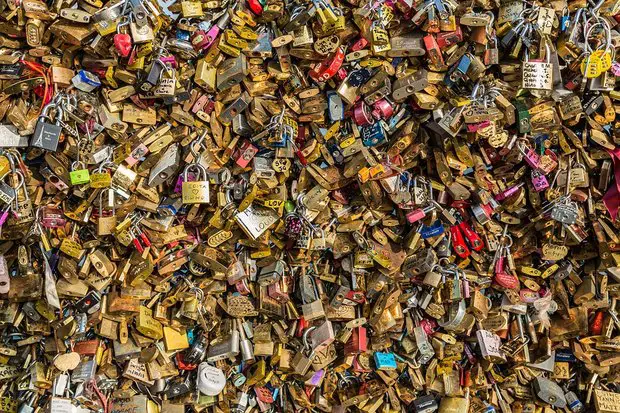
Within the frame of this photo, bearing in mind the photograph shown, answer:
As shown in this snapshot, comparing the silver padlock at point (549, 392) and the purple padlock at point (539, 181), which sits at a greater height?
the purple padlock at point (539, 181)

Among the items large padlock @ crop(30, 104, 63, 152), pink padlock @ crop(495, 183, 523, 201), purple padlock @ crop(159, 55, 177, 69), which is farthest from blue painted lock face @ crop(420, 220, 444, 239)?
large padlock @ crop(30, 104, 63, 152)

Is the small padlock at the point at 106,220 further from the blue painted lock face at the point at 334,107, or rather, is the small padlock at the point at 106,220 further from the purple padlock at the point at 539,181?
the purple padlock at the point at 539,181

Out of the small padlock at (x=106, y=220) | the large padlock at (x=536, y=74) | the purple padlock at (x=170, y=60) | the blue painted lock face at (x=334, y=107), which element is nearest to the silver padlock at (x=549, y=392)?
the large padlock at (x=536, y=74)

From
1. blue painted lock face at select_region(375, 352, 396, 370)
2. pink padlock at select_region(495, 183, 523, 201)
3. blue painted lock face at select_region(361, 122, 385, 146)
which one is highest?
blue painted lock face at select_region(361, 122, 385, 146)

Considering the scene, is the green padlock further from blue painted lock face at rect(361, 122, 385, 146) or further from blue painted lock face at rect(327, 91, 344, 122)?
blue painted lock face at rect(361, 122, 385, 146)

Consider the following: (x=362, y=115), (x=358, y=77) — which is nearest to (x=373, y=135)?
(x=362, y=115)

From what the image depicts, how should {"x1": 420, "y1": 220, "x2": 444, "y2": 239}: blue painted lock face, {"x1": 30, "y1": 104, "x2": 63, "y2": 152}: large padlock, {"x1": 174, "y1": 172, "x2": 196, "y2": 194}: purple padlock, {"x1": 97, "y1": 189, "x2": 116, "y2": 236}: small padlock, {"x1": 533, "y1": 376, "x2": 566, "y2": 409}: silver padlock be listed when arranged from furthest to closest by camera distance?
{"x1": 533, "y1": 376, "x2": 566, "y2": 409}: silver padlock < {"x1": 420, "y1": 220, "x2": 444, "y2": 239}: blue painted lock face < {"x1": 174, "y1": 172, "x2": 196, "y2": 194}: purple padlock < {"x1": 97, "y1": 189, "x2": 116, "y2": 236}: small padlock < {"x1": 30, "y1": 104, "x2": 63, "y2": 152}: large padlock

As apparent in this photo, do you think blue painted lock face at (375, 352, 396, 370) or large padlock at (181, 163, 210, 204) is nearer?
large padlock at (181, 163, 210, 204)
